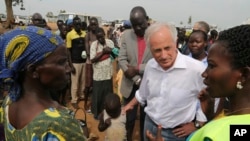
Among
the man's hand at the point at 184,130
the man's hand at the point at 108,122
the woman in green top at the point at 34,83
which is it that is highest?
the woman in green top at the point at 34,83

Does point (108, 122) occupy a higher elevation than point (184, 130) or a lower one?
lower

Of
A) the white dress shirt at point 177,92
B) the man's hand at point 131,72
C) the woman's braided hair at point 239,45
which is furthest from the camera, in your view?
the man's hand at point 131,72

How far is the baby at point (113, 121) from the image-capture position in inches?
141

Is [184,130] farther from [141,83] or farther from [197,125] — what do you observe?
[141,83]

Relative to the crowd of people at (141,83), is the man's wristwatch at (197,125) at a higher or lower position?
lower

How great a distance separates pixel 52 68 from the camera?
1.25 metres

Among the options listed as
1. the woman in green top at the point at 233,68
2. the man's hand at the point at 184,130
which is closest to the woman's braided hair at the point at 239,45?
the woman in green top at the point at 233,68

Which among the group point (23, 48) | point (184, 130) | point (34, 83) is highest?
point (23, 48)

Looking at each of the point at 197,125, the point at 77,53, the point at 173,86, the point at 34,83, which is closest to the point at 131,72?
the point at 173,86

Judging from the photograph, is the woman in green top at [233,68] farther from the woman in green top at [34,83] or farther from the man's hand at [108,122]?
the man's hand at [108,122]

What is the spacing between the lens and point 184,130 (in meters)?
2.29

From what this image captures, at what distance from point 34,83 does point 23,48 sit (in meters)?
0.18

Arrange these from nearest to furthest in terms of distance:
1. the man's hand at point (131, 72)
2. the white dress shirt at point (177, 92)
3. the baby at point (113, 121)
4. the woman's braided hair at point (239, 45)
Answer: the woman's braided hair at point (239, 45) → the white dress shirt at point (177, 92) → the man's hand at point (131, 72) → the baby at point (113, 121)

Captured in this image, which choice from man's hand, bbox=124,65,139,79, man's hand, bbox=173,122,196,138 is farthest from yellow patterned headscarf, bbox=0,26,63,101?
man's hand, bbox=124,65,139,79
